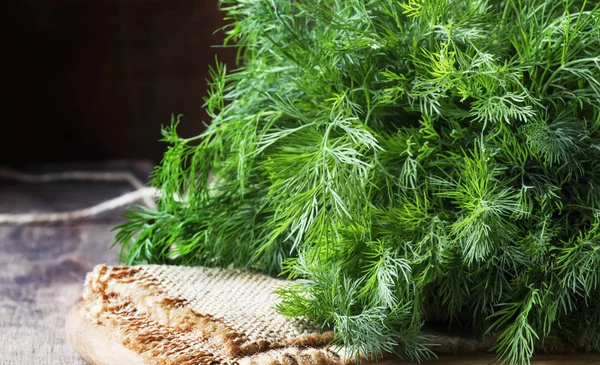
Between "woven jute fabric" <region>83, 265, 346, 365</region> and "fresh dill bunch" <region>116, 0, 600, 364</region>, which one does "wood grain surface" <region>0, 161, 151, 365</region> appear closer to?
"woven jute fabric" <region>83, 265, 346, 365</region>

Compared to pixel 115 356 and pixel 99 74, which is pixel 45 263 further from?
pixel 99 74

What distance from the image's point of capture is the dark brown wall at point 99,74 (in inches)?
81.3

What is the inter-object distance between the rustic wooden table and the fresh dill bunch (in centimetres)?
6

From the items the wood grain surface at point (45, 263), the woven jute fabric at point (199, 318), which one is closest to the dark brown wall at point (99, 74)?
the wood grain surface at point (45, 263)

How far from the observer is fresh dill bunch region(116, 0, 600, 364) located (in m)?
0.65

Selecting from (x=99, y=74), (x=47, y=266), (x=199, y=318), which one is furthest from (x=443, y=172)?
(x=99, y=74)

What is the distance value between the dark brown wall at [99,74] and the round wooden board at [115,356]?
1.37 m

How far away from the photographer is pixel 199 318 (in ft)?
2.28

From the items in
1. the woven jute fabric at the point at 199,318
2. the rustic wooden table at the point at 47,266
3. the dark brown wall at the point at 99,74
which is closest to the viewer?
the woven jute fabric at the point at 199,318

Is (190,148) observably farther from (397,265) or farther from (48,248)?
(48,248)

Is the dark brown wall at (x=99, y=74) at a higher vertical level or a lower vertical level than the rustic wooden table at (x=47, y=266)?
higher

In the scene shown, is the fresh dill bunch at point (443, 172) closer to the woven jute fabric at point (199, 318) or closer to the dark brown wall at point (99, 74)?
the woven jute fabric at point (199, 318)

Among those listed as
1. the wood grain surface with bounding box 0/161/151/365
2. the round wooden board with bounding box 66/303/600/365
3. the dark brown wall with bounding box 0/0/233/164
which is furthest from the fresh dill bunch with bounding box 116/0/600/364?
the dark brown wall with bounding box 0/0/233/164

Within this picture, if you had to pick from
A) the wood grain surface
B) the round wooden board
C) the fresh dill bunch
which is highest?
the fresh dill bunch
